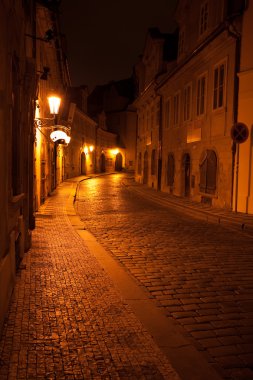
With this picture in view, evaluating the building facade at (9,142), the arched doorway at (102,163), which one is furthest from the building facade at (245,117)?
the arched doorway at (102,163)

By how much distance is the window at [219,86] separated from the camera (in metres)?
14.4

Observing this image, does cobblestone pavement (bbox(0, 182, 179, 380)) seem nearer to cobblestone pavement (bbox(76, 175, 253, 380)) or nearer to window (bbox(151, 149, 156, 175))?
cobblestone pavement (bbox(76, 175, 253, 380))

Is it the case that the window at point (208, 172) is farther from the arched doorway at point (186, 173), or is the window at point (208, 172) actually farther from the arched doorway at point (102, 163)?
the arched doorway at point (102, 163)

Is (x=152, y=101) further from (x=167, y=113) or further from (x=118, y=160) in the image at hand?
(x=118, y=160)

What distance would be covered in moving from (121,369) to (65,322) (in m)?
1.11

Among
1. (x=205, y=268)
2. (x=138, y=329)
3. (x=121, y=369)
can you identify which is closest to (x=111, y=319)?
(x=138, y=329)

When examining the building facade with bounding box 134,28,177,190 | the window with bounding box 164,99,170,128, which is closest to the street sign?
the window with bounding box 164,99,170,128

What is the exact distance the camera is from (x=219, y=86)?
14.6 meters

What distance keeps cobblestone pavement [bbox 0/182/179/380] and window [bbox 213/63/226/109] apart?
34.5 ft

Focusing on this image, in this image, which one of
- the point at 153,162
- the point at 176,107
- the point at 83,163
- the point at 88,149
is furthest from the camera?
the point at 88,149

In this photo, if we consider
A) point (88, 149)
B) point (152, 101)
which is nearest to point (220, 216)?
point (152, 101)

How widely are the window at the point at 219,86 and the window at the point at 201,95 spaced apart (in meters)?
1.07

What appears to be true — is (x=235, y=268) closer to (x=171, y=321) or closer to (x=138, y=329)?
(x=171, y=321)

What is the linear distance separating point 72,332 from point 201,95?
47.9ft
